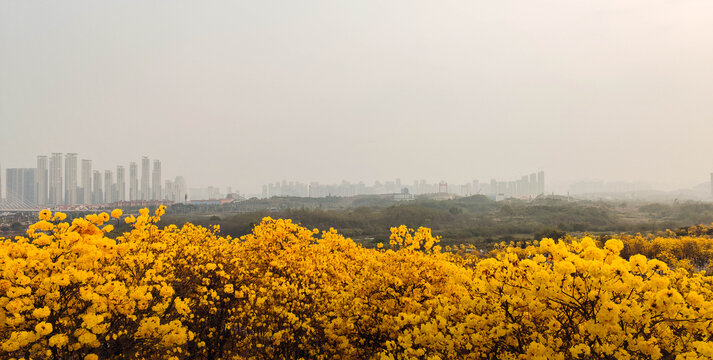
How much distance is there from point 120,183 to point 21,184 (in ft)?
83.3

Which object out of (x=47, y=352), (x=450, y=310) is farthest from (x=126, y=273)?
(x=450, y=310)

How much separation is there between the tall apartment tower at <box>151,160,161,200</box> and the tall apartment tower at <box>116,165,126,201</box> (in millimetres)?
8441

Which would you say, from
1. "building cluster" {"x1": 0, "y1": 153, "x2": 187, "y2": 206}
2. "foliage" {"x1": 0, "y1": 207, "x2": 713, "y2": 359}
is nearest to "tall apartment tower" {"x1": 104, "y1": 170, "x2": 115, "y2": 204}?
"building cluster" {"x1": 0, "y1": 153, "x2": 187, "y2": 206}

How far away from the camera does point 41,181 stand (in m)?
117

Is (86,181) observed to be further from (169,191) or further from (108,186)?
(169,191)

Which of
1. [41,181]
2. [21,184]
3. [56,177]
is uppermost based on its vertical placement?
[56,177]

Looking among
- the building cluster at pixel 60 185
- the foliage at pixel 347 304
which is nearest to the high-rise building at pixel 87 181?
the building cluster at pixel 60 185

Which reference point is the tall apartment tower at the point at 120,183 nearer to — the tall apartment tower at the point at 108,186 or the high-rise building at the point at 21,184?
the tall apartment tower at the point at 108,186

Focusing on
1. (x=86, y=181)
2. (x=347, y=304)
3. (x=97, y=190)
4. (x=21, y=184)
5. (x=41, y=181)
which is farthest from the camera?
(x=97, y=190)

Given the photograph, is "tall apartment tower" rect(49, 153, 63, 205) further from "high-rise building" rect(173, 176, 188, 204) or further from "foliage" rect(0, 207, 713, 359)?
"foliage" rect(0, 207, 713, 359)

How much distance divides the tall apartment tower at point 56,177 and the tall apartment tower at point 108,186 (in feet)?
44.3

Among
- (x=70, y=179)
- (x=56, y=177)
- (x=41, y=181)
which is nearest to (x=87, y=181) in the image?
(x=70, y=179)

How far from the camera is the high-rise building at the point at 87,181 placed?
121 m

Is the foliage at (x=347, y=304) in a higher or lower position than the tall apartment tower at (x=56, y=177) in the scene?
lower
